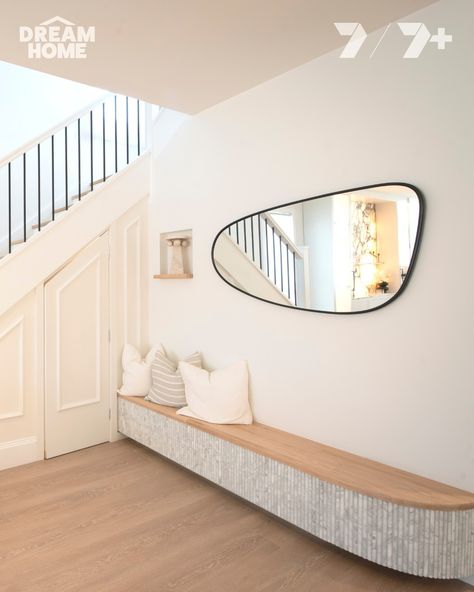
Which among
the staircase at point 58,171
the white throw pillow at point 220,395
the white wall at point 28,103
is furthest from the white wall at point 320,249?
the white wall at point 28,103

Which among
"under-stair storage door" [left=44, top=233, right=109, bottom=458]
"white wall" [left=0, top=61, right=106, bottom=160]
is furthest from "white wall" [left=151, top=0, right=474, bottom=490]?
"white wall" [left=0, top=61, right=106, bottom=160]

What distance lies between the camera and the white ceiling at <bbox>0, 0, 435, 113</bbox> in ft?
6.95

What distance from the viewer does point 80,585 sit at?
2.03 m

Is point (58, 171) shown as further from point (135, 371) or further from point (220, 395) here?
point (220, 395)

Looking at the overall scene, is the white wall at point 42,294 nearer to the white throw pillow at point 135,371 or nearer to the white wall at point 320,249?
the white throw pillow at point 135,371

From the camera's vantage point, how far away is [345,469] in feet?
7.39

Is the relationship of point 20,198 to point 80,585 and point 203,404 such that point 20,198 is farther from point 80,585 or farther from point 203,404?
point 80,585

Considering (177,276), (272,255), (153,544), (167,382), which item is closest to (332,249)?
(272,255)

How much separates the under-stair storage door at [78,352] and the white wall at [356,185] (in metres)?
0.93

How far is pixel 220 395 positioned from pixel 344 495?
1.12 metres

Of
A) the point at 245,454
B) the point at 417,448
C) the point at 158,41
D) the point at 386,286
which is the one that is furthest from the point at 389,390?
the point at 158,41

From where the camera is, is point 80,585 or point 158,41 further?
point 158,41

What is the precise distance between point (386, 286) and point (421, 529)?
1.11m

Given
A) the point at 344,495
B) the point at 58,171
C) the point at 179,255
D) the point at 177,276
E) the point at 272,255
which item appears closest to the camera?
the point at 344,495
